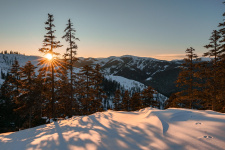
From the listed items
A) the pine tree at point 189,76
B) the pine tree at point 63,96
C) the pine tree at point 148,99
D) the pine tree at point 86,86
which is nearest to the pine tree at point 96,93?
the pine tree at point 86,86

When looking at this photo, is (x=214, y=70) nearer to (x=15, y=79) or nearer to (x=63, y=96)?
(x=63, y=96)

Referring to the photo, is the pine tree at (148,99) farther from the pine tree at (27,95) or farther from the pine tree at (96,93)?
the pine tree at (27,95)

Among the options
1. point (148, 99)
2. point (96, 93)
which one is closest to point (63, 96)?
point (96, 93)

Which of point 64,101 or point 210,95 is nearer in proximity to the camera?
point 210,95

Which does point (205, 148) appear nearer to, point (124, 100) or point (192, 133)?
point (192, 133)

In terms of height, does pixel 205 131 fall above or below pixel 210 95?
above

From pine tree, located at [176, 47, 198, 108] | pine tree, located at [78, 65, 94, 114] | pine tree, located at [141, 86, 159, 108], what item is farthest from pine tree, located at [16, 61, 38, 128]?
pine tree, located at [176, 47, 198, 108]

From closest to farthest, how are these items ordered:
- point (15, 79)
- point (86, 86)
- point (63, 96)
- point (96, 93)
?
point (63, 96), point (86, 86), point (96, 93), point (15, 79)

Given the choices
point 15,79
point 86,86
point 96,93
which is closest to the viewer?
point 86,86

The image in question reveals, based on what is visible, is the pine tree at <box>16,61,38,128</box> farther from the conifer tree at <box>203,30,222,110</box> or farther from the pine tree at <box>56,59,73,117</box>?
the conifer tree at <box>203,30,222,110</box>

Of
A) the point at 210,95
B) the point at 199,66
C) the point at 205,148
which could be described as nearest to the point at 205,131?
the point at 205,148

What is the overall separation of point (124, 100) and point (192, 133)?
2794 centimetres

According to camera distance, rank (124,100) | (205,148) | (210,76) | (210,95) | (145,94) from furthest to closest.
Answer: (124,100), (145,94), (210,95), (210,76), (205,148)

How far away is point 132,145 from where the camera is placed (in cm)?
363
